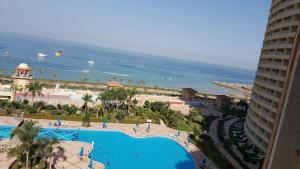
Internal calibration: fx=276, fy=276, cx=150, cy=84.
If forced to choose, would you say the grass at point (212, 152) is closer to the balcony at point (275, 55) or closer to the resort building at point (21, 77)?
the balcony at point (275, 55)

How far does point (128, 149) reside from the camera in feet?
138

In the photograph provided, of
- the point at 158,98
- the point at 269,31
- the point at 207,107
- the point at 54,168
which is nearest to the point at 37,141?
the point at 54,168

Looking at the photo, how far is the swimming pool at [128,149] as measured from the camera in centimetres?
3728

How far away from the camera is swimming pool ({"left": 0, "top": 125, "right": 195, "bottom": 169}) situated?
1468 inches

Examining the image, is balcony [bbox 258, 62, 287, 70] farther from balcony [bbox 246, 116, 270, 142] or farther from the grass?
the grass

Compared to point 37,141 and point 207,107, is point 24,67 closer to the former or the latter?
point 37,141

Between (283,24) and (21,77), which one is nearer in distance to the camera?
(283,24)

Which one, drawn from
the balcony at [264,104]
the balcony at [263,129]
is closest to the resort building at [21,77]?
the balcony at [264,104]

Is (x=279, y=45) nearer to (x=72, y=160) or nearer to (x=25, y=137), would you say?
(x=72, y=160)

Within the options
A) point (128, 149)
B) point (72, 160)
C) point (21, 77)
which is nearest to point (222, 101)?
point (128, 149)

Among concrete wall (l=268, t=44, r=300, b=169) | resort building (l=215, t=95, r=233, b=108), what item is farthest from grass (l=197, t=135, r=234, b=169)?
resort building (l=215, t=95, r=233, b=108)

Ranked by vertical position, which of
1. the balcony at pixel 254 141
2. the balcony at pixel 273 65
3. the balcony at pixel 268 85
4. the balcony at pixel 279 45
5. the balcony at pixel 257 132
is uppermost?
the balcony at pixel 279 45

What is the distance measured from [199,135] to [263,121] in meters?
11.8

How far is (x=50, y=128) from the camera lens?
146ft
